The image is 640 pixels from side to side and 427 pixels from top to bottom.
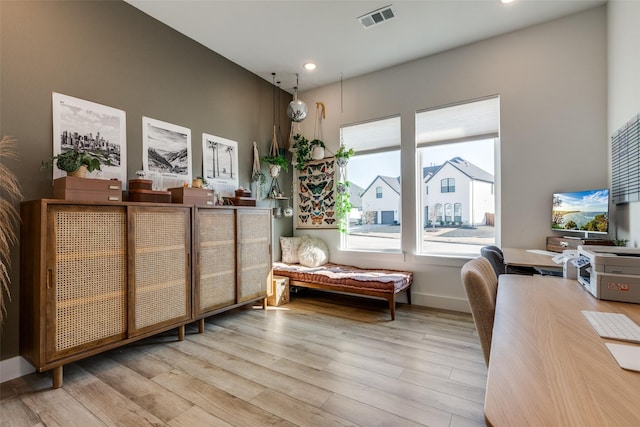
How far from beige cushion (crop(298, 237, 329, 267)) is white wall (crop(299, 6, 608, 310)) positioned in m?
0.96

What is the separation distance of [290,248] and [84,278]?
8.44 feet

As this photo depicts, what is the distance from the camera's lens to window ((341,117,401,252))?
397cm

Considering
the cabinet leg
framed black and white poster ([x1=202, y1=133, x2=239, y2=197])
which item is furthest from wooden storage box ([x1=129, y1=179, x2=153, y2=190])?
the cabinet leg

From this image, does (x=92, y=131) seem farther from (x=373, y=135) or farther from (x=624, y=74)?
(x=624, y=74)

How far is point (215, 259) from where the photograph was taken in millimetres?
2928

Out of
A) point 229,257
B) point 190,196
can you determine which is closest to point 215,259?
point 229,257

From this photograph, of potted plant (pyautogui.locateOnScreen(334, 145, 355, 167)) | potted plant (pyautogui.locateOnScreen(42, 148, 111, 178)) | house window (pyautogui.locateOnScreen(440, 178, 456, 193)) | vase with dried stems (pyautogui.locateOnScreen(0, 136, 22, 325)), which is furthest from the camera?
potted plant (pyautogui.locateOnScreen(334, 145, 355, 167))

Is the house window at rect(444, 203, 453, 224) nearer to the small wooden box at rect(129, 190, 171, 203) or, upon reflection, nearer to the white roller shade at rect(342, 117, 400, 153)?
the white roller shade at rect(342, 117, 400, 153)

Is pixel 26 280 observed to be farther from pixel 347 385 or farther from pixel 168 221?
pixel 347 385

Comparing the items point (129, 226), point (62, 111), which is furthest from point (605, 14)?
point (62, 111)

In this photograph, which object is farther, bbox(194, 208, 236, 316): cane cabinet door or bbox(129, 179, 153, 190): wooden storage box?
bbox(194, 208, 236, 316): cane cabinet door

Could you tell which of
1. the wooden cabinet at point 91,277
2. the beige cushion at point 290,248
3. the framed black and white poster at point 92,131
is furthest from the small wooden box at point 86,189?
the beige cushion at point 290,248

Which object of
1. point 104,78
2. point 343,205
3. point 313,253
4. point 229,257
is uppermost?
point 104,78

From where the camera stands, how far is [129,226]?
2.25 metres
